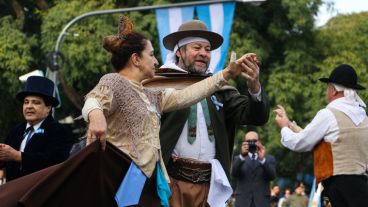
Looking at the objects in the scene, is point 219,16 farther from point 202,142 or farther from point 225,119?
point 202,142

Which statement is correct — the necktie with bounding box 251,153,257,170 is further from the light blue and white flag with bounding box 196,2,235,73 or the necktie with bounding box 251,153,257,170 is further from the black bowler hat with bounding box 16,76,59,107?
the black bowler hat with bounding box 16,76,59,107

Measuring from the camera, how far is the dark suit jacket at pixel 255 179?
13.3m

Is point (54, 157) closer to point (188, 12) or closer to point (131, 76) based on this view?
point (131, 76)

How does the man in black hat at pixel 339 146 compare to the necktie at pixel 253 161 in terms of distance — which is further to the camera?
the necktie at pixel 253 161

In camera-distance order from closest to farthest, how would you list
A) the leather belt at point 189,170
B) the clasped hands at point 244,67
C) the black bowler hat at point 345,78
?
1. the clasped hands at point 244,67
2. the leather belt at point 189,170
3. the black bowler hat at point 345,78

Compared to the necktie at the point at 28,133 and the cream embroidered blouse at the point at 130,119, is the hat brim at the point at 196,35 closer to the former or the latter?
the necktie at the point at 28,133

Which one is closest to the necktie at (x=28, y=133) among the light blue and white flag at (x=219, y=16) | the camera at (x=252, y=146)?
the camera at (x=252, y=146)

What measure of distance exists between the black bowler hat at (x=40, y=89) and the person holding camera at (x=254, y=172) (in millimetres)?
6012

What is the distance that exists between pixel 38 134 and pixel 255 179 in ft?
20.9

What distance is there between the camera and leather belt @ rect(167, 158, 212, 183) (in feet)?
23.3

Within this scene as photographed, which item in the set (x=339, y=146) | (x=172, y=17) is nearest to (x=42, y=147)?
(x=339, y=146)

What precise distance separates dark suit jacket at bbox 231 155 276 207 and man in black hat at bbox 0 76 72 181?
6003mm

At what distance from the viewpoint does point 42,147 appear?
7469mm

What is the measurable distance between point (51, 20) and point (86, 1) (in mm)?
1317
